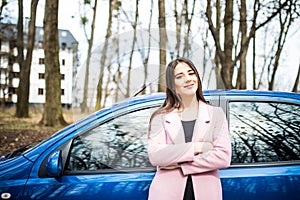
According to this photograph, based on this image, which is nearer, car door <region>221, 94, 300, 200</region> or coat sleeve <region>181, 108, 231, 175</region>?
coat sleeve <region>181, 108, 231, 175</region>

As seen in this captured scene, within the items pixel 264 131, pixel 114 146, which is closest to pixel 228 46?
pixel 264 131

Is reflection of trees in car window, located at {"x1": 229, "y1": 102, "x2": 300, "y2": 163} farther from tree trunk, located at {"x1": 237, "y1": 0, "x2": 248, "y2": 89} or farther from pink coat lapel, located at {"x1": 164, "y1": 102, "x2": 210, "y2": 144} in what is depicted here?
tree trunk, located at {"x1": 237, "y1": 0, "x2": 248, "y2": 89}

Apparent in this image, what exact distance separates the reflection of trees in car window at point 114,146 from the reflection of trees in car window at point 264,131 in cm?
66

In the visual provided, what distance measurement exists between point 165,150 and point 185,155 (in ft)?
0.35

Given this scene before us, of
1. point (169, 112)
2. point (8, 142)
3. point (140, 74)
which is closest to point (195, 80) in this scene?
point (169, 112)

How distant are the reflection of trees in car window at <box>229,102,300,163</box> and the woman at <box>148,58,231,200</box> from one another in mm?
663

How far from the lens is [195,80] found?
1978 millimetres

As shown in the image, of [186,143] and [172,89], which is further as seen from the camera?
[172,89]

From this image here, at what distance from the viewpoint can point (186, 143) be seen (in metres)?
1.88

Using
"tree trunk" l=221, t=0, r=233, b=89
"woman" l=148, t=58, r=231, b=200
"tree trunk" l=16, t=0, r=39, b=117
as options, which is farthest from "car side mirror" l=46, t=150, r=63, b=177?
"tree trunk" l=16, t=0, r=39, b=117

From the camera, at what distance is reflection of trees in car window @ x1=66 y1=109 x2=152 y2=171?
2.54m

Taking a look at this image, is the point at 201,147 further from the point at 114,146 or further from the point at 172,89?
the point at 114,146

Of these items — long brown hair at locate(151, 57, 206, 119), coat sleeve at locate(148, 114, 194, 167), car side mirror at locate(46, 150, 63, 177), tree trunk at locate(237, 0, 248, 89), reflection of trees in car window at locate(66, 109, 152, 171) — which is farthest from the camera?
tree trunk at locate(237, 0, 248, 89)

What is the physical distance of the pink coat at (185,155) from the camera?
6.18 ft
